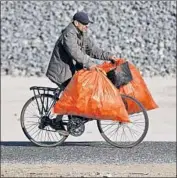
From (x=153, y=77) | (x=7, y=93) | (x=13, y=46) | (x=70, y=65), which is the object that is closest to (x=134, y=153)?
(x=70, y=65)

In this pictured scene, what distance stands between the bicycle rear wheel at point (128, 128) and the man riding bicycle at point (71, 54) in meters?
0.51

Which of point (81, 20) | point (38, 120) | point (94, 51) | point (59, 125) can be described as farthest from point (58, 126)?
point (81, 20)

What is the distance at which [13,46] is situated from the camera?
28812 mm

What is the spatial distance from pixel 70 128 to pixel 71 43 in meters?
1.11

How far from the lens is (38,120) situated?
493 inches

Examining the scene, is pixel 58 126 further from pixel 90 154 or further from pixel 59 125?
pixel 90 154

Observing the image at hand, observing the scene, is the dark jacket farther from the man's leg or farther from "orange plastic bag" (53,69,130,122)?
the man's leg

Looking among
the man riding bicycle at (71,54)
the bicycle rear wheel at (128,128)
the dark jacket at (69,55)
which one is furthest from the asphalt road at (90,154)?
the dark jacket at (69,55)

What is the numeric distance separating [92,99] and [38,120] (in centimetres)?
105

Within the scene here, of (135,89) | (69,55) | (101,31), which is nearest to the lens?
(69,55)

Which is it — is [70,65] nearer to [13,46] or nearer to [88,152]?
[88,152]

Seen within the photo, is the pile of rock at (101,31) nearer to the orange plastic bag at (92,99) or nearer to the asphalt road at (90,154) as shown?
the asphalt road at (90,154)

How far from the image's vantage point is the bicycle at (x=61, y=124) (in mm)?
12211

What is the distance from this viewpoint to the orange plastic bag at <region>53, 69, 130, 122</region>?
1180 cm
